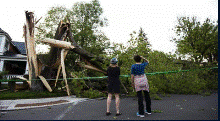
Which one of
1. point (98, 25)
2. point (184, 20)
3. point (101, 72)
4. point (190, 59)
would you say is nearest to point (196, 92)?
point (190, 59)

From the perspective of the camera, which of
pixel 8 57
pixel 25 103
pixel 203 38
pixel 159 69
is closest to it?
pixel 25 103

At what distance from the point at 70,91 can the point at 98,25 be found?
14434mm

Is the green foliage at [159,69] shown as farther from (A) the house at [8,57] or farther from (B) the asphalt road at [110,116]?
(A) the house at [8,57]

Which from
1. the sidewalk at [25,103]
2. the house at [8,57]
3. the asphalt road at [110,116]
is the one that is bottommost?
the sidewalk at [25,103]

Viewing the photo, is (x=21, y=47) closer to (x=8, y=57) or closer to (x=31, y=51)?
(x=8, y=57)

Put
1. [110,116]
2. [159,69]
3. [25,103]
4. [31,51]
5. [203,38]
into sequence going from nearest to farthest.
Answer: [110,116] → [25,103] → [159,69] → [31,51] → [203,38]

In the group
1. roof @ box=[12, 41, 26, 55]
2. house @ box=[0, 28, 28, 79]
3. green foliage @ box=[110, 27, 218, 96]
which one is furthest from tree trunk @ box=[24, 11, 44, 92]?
roof @ box=[12, 41, 26, 55]

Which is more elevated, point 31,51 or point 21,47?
point 21,47

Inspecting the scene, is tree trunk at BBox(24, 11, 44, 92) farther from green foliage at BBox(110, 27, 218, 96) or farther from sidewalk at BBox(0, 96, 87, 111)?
green foliage at BBox(110, 27, 218, 96)

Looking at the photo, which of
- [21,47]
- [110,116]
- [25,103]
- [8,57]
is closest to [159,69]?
[110,116]

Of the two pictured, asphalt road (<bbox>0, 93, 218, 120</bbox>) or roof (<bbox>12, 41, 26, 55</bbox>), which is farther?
roof (<bbox>12, 41, 26, 55</bbox>)

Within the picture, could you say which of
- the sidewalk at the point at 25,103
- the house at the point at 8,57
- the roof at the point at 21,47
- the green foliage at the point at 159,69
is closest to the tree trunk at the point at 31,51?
the sidewalk at the point at 25,103

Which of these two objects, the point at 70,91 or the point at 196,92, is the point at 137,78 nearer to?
the point at 70,91

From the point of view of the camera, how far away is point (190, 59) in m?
10.9
